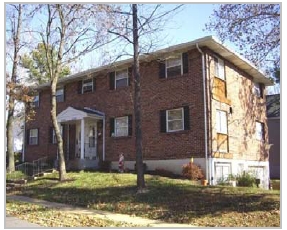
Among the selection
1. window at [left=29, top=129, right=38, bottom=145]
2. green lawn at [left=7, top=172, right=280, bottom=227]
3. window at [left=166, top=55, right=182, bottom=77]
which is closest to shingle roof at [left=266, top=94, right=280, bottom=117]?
window at [left=166, top=55, right=182, bottom=77]

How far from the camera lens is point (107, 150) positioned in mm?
21625

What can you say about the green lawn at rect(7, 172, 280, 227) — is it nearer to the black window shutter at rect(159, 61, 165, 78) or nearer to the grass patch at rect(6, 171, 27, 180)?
the grass patch at rect(6, 171, 27, 180)

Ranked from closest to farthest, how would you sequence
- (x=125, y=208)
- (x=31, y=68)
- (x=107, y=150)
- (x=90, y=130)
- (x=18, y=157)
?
(x=125, y=208) < (x=107, y=150) < (x=90, y=130) < (x=18, y=157) < (x=31, y=68)

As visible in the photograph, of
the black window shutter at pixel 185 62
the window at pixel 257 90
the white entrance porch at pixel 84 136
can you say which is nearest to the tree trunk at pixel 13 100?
the white entrance porch at pixel 84 136

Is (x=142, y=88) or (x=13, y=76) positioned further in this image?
(x=13, y=76)

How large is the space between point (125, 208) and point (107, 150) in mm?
10410

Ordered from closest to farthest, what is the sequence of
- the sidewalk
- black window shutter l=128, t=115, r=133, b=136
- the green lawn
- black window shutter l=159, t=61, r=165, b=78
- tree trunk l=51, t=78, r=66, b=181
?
the sidewalk → the green lawn → tree trunk l=51, t=78, r=66, b=181 → black window shutter l=159, t=61, r=165, b=78 → black window shutter l=128, t=115, r=133, b=136

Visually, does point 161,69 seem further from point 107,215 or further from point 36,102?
point 36,102

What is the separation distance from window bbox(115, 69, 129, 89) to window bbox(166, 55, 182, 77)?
117 inches

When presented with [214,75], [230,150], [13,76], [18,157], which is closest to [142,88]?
[214,75]

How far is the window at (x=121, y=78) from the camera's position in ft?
70.2

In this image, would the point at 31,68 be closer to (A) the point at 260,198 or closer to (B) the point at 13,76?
(B) the point at 13,76

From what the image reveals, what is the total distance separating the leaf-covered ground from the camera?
9.39m

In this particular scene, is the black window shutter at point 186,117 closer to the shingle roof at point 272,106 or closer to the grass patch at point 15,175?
the grass patch at point 15,175
